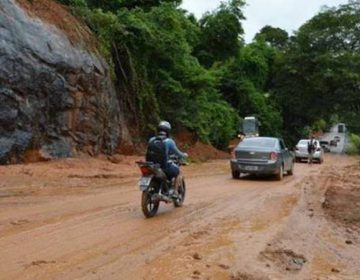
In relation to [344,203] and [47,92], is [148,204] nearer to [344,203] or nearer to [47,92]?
[344,203]

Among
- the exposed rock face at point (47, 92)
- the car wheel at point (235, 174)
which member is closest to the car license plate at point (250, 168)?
the car wheel at point (235, 174)

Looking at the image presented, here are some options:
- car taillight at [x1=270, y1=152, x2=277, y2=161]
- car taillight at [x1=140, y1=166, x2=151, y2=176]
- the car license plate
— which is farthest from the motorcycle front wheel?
car taillight at [x1=270, y1=152, x2=277, y2=161]

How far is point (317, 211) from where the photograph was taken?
12359 mm

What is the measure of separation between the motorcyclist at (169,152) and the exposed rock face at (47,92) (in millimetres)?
8607

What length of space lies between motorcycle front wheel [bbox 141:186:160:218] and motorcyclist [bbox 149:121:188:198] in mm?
652

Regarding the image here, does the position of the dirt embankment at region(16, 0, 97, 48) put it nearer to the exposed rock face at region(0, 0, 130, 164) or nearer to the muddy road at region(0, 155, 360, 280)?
the exposed rock face at region(0, 0, 130, 164)

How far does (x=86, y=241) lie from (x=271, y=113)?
158ft

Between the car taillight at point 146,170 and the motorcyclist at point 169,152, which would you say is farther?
the motorcyclist at point 169,152

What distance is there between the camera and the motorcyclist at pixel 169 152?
11344mm

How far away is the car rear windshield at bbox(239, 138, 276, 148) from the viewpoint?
21.5m

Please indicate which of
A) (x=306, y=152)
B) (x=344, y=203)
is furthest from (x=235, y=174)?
(x=306, y=152)

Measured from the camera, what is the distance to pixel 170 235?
30.2 feet

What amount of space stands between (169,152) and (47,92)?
10.4 m

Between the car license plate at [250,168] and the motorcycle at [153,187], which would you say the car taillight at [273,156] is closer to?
the car license plate at [250,168]
